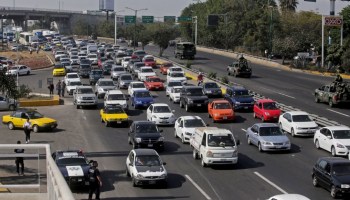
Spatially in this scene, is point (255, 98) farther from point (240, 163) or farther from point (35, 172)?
point (35, 172)

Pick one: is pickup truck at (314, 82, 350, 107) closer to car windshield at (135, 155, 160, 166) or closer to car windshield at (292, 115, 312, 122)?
car windshield at (292, 115, 312, 122)

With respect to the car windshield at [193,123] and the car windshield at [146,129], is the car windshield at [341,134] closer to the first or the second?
the car windshield at [193,123]

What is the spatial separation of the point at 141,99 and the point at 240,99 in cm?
784

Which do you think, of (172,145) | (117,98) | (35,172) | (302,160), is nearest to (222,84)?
(117,98)

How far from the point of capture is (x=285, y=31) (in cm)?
9981

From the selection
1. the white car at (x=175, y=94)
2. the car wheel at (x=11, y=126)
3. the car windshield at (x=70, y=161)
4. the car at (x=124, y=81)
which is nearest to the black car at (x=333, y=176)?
the car windshield at (x=70, y=161)

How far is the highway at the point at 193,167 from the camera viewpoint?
2341 cm

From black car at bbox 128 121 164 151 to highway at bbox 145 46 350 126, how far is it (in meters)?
13.9

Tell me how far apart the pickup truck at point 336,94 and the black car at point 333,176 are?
23035 mm

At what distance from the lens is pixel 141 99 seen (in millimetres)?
47594

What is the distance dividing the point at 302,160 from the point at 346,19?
63.5 meters

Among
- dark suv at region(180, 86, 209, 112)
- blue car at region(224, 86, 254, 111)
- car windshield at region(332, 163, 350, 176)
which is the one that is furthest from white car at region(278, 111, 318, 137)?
car windshield at region(332, 163, 350, 176)

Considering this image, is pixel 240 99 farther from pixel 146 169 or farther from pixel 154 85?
pixel 146 169

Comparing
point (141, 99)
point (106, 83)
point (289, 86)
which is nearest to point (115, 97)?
point (141, 99)
